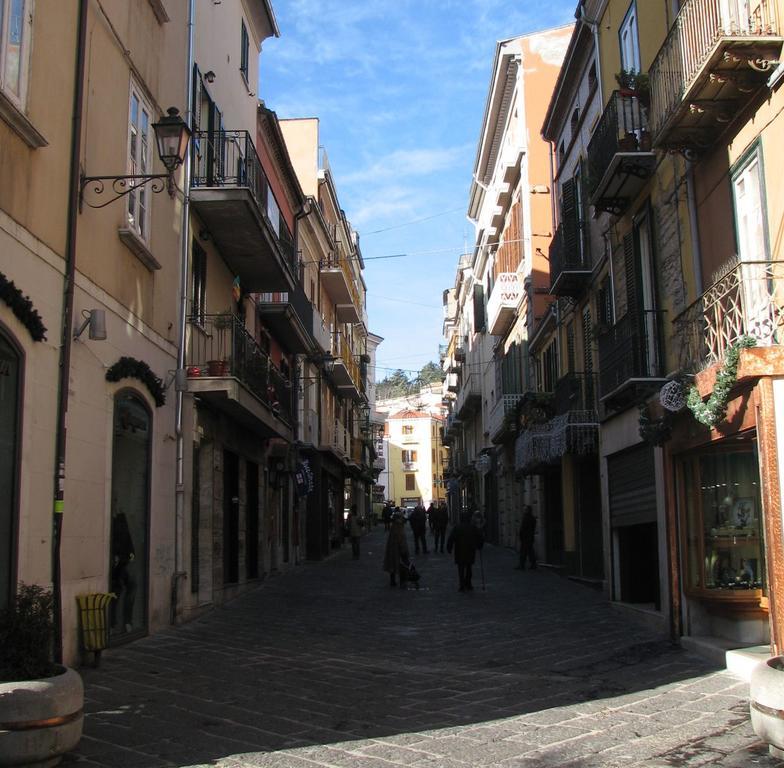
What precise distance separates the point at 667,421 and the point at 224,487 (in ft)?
28.8

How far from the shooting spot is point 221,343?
16.4 m

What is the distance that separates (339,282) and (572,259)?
1739 centimetres

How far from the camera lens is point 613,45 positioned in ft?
49.4

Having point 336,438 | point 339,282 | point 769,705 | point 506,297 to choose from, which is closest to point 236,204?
point 769,705

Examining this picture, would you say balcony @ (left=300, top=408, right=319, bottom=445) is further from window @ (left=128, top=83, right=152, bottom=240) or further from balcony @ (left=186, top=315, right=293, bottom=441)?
window @ (left=128, top=83, right=152, bottom=240)

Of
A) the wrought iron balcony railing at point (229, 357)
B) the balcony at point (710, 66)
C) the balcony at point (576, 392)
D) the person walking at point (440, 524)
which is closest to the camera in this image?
the balcony at point (710, 66)

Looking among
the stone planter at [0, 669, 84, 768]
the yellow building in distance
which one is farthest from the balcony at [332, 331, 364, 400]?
the yellow building in distance

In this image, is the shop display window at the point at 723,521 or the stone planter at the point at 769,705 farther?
the shop display window at the point at 723,521

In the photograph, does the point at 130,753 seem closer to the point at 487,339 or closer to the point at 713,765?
the point at 713,765

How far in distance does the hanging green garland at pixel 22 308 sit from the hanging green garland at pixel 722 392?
6287 millimetres

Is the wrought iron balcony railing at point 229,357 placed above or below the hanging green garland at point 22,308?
above

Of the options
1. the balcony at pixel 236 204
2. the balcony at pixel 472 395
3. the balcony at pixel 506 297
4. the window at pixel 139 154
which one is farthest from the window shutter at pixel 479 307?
the window at pixel 139 154

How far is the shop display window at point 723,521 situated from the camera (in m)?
10.1

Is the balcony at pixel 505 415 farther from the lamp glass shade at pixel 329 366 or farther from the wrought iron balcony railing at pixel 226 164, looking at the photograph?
the wrought iron balcony railing at pixel 226 164
